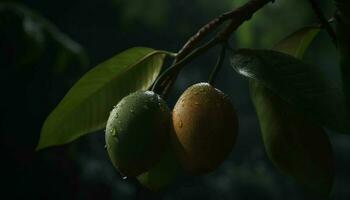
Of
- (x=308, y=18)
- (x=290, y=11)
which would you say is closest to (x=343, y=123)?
(x=308, y=18)

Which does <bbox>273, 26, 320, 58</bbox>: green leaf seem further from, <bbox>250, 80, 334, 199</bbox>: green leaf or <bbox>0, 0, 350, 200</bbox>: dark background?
<bbox>0, 0, 350, 200</bbox>: dark background

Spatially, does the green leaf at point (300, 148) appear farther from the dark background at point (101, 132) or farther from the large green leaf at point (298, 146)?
the dark background at point (101, 132)

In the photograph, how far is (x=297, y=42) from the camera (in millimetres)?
693

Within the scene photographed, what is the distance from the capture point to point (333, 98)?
52 cm

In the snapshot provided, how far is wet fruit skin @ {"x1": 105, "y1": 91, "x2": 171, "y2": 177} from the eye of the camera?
55 cm

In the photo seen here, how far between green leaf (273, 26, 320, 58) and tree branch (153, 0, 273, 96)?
9 centimetres

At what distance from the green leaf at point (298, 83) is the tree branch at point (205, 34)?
2 cm

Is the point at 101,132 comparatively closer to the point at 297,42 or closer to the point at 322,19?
the point at 297,42

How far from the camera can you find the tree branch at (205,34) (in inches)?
23.3

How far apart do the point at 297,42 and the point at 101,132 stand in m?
3.60

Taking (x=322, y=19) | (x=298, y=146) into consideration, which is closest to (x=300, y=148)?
(x=298, y=146)

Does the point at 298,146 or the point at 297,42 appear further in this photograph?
the point at 297,42

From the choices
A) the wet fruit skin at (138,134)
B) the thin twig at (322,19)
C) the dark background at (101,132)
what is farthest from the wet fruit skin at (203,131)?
the dark background at (101,132)

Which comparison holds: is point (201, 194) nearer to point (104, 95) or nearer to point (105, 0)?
point (105, 0)
